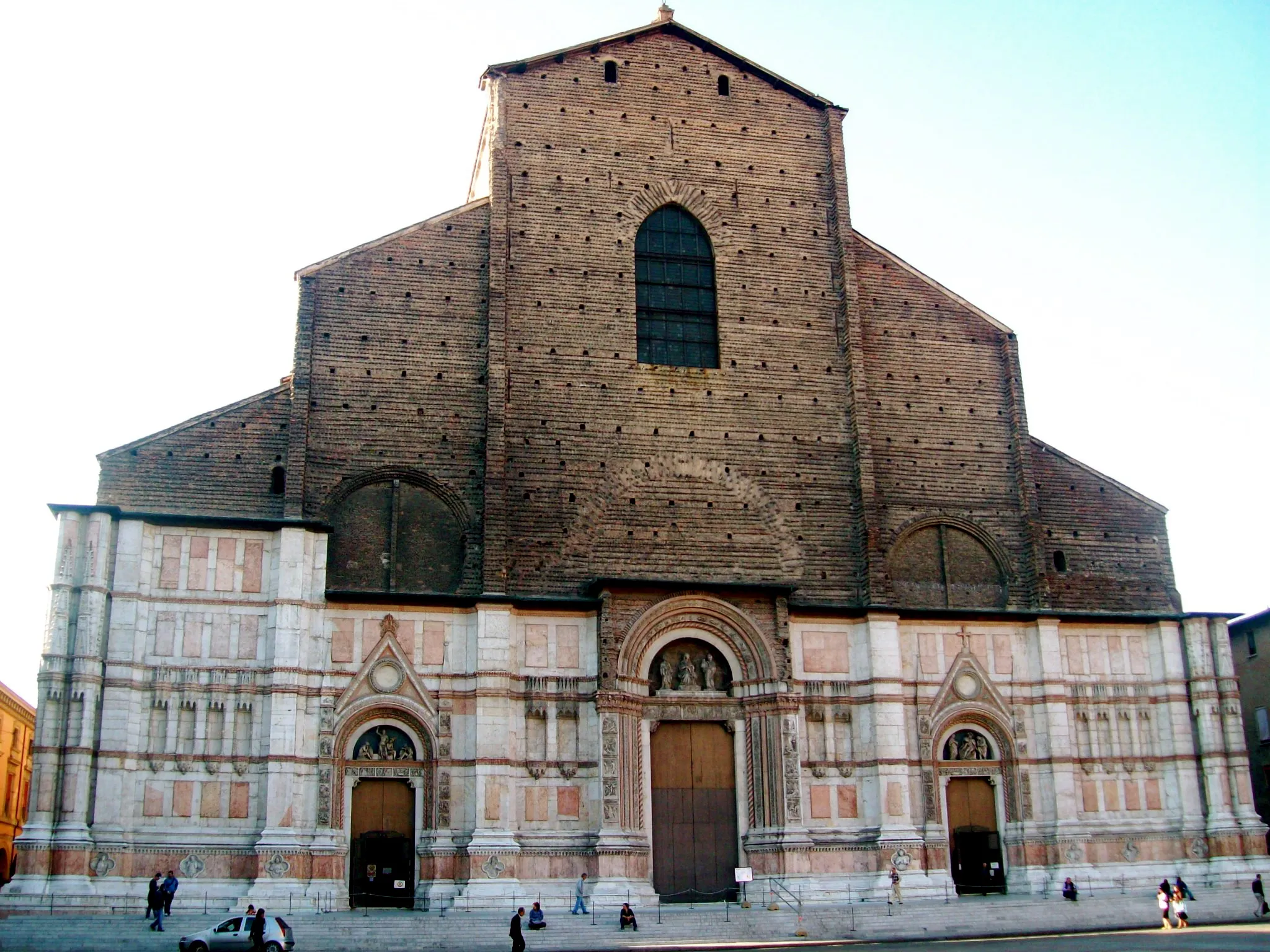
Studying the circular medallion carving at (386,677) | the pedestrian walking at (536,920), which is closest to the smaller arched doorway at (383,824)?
the circular medallion carving at (386,677)

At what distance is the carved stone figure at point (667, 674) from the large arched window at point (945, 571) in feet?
16.2

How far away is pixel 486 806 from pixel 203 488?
7.84 metres

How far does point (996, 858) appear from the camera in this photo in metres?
26.3

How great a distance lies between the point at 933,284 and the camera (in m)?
30.0

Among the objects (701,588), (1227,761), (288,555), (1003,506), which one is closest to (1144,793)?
(1227,761)

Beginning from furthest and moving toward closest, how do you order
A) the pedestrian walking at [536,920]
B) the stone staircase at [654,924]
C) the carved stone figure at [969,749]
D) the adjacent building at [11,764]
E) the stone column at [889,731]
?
1. the adjacent building at [11,764]
2. the carved stone figure at [969,749]
3. the stone column at [889,731]
4. the pedestrian walking at [536,920]
5. the stone staircase at [654,924]

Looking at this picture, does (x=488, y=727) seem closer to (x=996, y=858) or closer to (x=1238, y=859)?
(x=996, y=858)

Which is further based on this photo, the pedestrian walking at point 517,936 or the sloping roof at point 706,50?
the sloping roof at point 706,50

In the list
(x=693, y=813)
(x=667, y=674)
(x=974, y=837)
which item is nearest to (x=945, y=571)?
(x=974, y=837)

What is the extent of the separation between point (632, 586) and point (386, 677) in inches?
191

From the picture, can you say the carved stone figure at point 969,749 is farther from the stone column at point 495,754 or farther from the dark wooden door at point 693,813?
the stone column at point 495,754

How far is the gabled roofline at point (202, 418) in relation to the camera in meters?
24.5

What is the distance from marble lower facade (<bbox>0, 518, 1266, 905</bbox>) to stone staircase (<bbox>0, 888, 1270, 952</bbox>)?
82 cm

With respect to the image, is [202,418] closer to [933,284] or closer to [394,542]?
[394,542]
